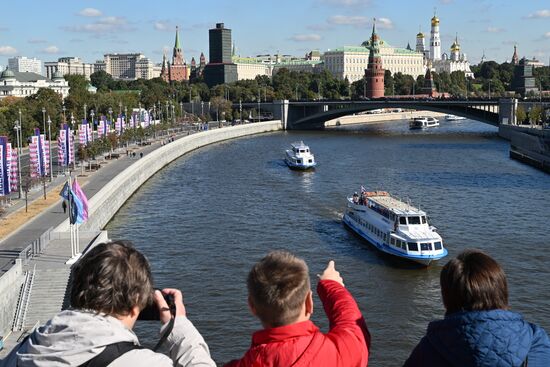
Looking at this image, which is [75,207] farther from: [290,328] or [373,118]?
[373,118]

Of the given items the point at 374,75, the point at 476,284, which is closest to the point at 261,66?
the point at 374,75

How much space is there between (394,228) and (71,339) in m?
20.8

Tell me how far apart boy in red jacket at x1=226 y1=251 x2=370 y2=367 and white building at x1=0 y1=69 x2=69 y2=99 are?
353 ft

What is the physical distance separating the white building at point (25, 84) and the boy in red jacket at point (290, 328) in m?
108

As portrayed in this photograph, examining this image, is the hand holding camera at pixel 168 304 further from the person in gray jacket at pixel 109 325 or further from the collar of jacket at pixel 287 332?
the collar of jacket at pixel 287 332

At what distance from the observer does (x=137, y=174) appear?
3762 cm

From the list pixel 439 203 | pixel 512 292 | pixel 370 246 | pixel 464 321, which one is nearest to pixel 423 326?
pixel 512 292

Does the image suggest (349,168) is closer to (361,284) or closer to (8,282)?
(361,284)

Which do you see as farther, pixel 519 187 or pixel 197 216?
pixel 519 187

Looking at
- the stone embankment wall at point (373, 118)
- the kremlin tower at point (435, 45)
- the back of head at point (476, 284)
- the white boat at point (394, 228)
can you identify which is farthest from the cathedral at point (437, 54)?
the back of head at point (476, 284)

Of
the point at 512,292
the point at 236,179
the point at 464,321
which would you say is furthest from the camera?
the point at 236,179

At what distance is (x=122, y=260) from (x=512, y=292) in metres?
16.4

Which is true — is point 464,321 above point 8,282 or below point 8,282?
above

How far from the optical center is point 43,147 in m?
31.4
